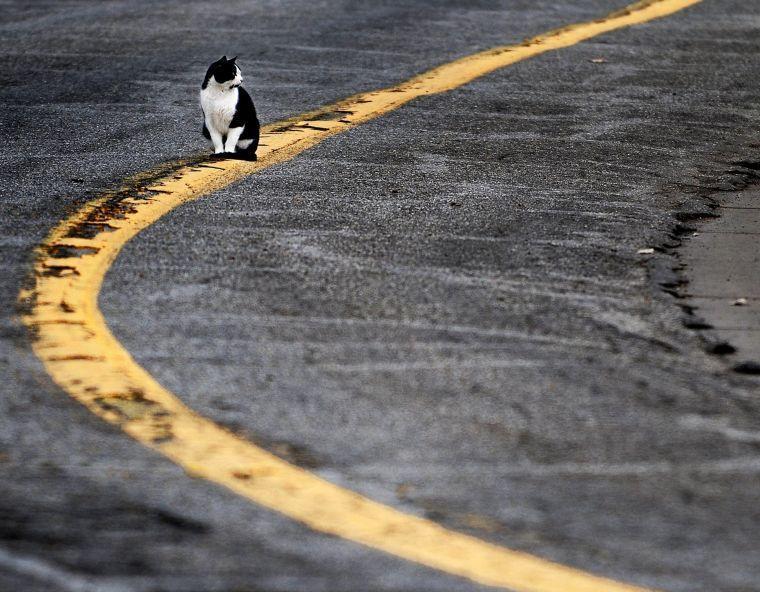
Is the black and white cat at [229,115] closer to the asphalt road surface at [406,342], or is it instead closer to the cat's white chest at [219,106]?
the cat's white chest at [219,106]

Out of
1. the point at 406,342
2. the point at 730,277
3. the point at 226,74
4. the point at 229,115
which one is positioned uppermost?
the point at 226,74

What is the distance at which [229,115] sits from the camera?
8.23 meters

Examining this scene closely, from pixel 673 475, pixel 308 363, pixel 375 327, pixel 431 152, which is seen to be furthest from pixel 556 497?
pixel 431 152

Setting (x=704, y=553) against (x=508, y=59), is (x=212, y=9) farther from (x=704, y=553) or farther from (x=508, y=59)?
(x=704, y=553)

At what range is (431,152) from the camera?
28.0 ft

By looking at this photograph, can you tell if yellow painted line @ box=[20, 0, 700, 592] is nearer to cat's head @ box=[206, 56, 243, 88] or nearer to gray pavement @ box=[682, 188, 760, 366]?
cat's head @ box=[206, 56, 243, 88]

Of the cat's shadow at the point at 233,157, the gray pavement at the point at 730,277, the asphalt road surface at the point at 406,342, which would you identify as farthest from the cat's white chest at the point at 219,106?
the gray pavement at the point at 730,277

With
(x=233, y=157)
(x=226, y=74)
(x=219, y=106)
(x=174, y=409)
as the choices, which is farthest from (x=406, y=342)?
(x=226, y=74)

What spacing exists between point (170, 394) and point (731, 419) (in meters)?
1.60

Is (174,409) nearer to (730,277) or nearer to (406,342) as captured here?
(406,342)

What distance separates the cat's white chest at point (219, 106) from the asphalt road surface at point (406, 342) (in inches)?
11.9

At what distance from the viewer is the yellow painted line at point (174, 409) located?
3.25 metres

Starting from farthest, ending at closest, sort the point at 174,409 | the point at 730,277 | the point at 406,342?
the point at 730,277, the point at 406,342, the point at 174,409

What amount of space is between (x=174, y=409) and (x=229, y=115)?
14.1 feet
